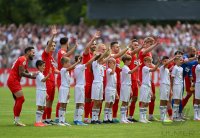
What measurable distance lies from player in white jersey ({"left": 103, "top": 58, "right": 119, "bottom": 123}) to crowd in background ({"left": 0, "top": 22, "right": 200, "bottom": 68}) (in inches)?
769

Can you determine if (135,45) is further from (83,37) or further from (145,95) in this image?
(83,37)

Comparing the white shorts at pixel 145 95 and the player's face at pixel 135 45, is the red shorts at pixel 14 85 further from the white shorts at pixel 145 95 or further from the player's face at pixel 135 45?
the player's face at pixel 135 45

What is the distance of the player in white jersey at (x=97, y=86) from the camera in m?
22.3

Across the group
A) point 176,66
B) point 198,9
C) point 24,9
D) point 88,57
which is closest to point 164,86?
point 176,66

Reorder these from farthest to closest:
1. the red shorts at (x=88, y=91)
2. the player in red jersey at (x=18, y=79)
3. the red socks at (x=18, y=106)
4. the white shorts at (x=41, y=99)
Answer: the red shorts at (x=88, y=91) → the player in red jersey at (x=18, y=79) → the red socks at (x=18, y=106) → the white shorts at (x=41, y=99)

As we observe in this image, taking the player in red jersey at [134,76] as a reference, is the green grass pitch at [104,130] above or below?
below

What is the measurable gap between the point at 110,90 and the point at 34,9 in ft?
127

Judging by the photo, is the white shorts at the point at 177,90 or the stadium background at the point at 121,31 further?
the stadium background at the point at 121,31

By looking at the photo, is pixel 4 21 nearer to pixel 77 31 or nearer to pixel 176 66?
pixel 77 31

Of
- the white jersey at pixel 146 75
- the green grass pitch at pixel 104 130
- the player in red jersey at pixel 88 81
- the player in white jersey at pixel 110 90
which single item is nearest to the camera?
the green grass pitch at pixel 104 130

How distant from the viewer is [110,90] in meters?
22.7

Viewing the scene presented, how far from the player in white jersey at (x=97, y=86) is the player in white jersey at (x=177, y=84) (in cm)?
255

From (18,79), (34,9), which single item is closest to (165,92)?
(18,79)

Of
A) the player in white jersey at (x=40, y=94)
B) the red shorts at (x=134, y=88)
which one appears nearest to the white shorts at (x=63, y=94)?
the player in white jersey at (x=40, y=94)
